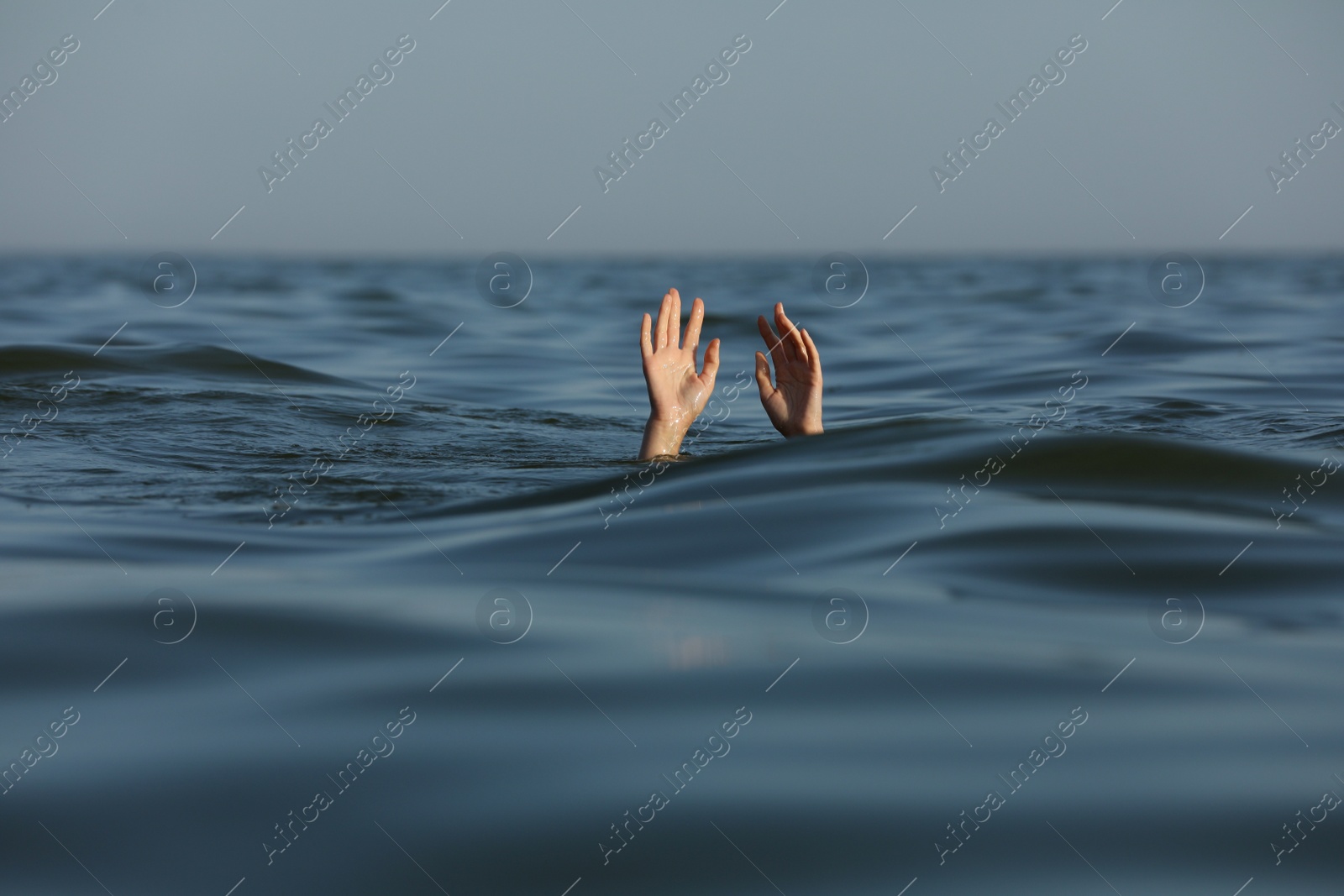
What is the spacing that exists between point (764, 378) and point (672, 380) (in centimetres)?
55

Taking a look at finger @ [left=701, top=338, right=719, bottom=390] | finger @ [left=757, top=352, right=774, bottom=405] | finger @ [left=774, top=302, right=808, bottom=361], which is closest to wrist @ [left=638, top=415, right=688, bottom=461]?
finger @ [left=701, top=338, right=719, bottom=390]

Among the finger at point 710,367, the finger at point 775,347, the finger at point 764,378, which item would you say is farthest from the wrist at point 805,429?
the finger at point 710,367

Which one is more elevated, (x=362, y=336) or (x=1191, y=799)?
(x=362, y=336)

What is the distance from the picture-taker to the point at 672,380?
5.64 m

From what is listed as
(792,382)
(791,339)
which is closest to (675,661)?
(791,339)

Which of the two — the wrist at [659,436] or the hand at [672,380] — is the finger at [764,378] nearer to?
the hand at [672,380]

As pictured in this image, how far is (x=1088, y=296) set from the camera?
74.4 feet

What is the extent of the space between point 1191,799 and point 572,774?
1.08 m

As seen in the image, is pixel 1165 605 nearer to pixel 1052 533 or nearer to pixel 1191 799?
pixel 1052 533

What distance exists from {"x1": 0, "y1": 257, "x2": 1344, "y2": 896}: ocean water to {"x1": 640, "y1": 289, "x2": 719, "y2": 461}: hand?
0.46m

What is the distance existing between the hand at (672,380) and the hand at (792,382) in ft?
1.05

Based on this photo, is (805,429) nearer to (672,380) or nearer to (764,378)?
(764,378)

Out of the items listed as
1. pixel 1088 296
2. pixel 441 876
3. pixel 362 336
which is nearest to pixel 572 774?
pixel 441 876

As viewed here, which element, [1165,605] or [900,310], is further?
[900,310]
